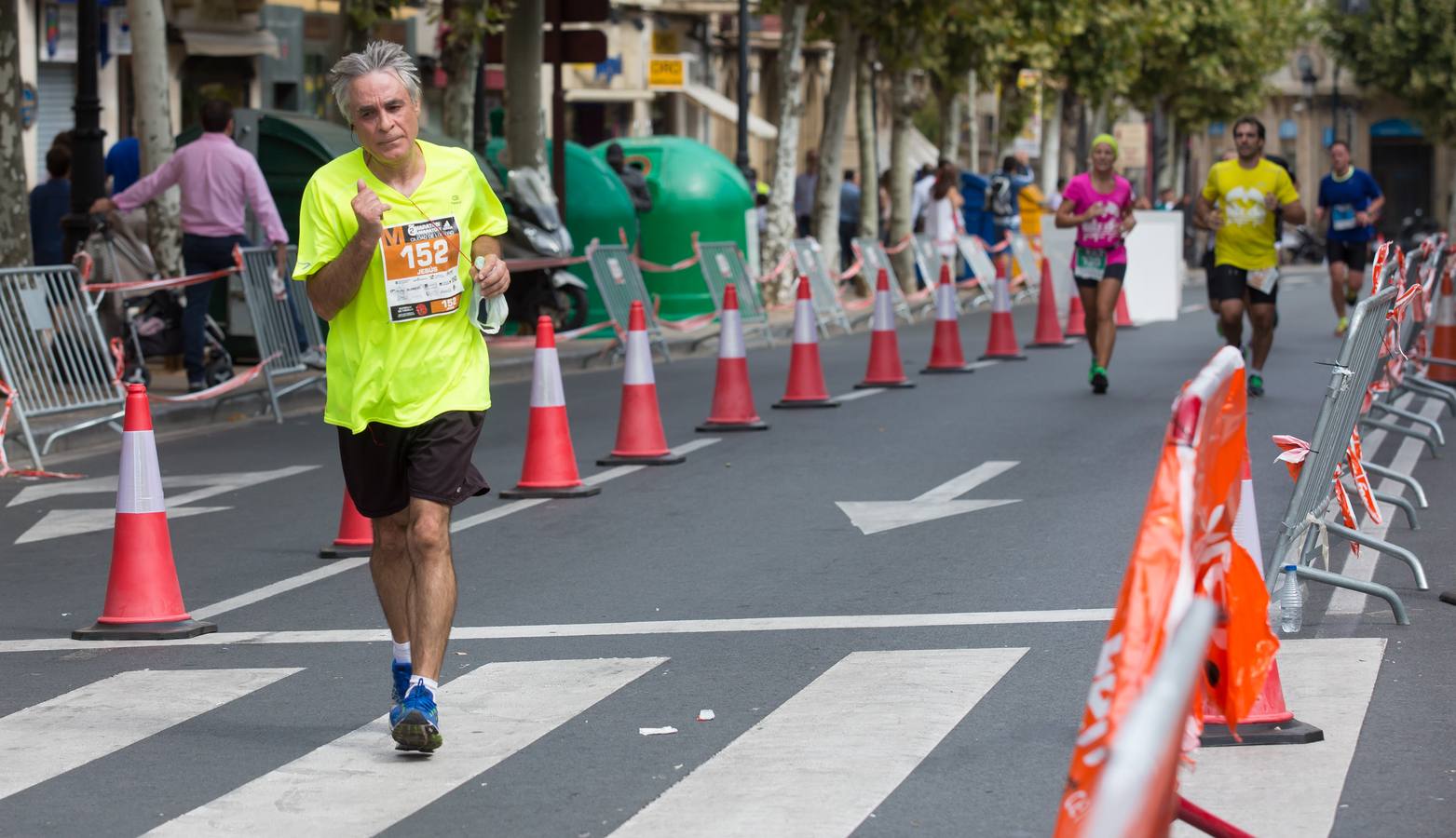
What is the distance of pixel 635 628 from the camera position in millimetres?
7883

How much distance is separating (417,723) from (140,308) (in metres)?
12.6

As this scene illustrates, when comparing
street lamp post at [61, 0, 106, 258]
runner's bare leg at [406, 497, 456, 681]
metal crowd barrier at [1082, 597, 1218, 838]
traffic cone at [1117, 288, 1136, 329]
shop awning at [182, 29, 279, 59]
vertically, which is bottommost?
traffic cone at [1117, 288, 1136, 329]

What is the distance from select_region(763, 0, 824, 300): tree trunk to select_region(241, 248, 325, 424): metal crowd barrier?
588 inches

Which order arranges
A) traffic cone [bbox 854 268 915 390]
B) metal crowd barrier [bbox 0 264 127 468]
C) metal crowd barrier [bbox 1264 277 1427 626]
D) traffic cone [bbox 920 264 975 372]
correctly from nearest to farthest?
→ metal crowd barrier [bbox 1264 277 1427 626]
metal crowd barrier [bbox 0 264 127 468]
traffic cone [bbox 854 268 915 390]
traffic cone [bbox 920 264 975 372]

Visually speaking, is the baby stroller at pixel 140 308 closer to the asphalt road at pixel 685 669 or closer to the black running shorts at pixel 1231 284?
the asphalt road at pixel 685 669

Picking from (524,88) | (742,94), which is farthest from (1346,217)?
(742,94)

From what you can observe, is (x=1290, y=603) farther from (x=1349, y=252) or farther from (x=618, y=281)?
(x=1349, y=252)

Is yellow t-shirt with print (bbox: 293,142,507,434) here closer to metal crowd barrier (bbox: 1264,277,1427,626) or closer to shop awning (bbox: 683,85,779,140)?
metal crowd barrier (bbox: 1264,277,1427,626)

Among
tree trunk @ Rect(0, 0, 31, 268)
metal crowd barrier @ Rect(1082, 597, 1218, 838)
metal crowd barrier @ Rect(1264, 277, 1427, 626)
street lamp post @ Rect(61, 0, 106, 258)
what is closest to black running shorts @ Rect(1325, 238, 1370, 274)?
street lamp post @ Rect(61, 0, 106, 258)

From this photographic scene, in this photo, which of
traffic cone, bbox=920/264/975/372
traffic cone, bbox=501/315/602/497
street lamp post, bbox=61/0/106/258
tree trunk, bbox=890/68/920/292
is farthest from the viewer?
tree trunk, bbox=890/68/920/292

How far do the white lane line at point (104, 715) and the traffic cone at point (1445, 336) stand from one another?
12370 mm

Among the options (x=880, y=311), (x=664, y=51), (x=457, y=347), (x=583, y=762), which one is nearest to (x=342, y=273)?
(x=457, y=347)

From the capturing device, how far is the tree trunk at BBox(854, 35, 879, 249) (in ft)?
111

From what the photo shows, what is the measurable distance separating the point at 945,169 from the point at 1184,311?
3672mm
